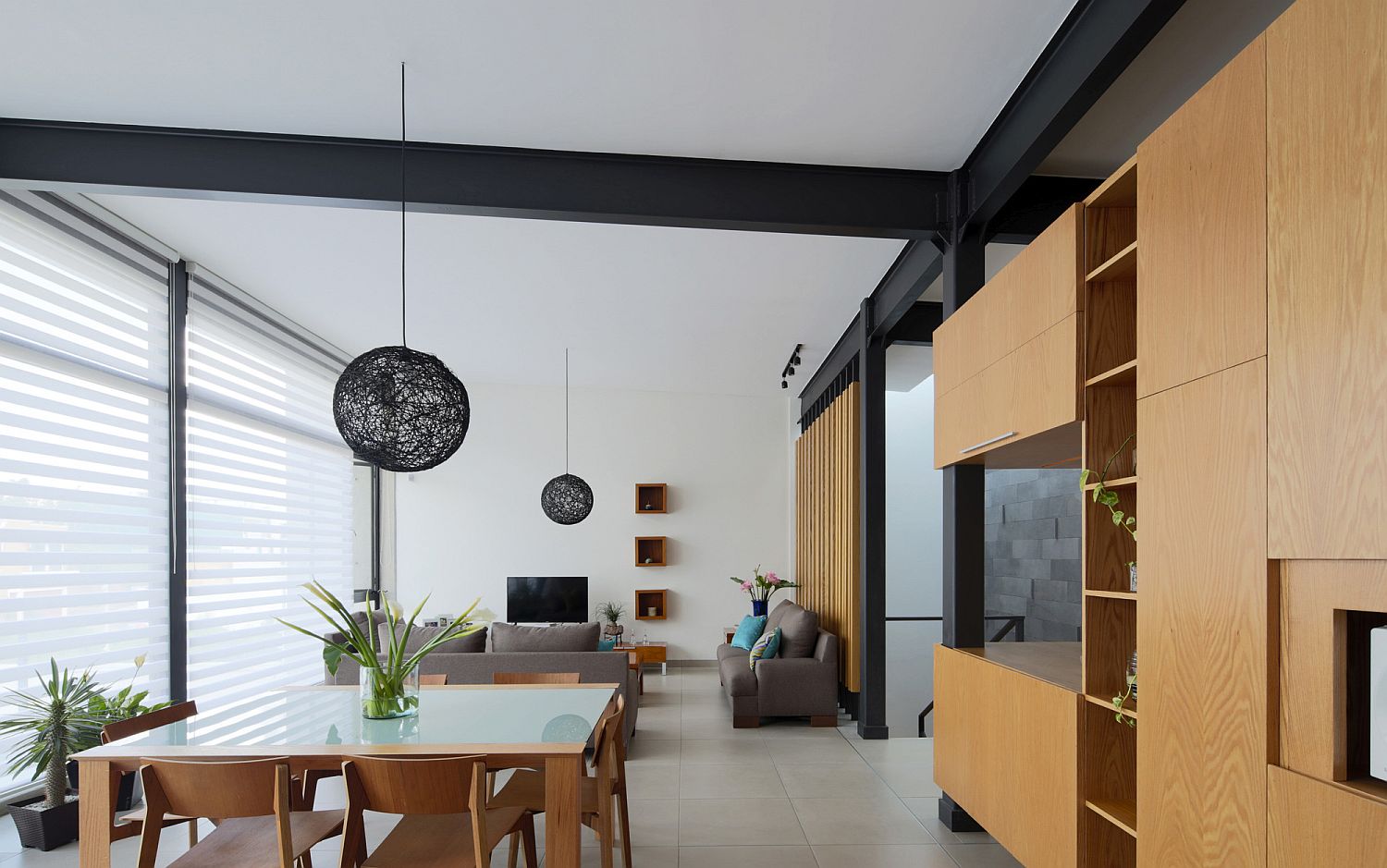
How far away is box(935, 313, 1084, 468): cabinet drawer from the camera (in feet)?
9.21

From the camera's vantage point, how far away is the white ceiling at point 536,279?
5004 millimetres

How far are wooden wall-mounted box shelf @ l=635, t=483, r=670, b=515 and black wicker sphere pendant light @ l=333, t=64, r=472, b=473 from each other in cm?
672

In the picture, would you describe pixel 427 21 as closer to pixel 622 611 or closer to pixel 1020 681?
pixel 1020 681

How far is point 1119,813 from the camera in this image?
8.32 ft

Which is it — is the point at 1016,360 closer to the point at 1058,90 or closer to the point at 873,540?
the point at 1058,90

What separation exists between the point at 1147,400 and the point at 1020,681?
1261 millimetres

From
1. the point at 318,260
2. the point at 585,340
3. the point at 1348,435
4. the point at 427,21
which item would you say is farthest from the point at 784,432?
the point at 1348,435

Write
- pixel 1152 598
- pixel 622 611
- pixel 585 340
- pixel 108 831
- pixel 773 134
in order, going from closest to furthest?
pixel 1152 598
pixel 108 831
pixel 773 134
pixel 585 340
pixel 622 611

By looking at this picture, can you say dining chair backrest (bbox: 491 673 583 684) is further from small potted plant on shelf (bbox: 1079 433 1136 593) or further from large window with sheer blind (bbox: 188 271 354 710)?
small potted plant on shelf (bbox: 1079 433 1136 593)

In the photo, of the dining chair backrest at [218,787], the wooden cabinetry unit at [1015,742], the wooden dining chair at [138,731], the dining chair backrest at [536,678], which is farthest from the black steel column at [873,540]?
the dining chair backrest at [218,787]

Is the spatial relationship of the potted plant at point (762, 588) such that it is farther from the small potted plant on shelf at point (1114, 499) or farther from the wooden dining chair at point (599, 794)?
the small potted plant on shelf at point (1114, 499)

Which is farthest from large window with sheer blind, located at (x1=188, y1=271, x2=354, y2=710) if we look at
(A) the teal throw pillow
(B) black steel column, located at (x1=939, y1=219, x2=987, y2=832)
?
(B) black steel column, located at (x1=939, y1=219, x2=987, y2=832)

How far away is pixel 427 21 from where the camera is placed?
293cm

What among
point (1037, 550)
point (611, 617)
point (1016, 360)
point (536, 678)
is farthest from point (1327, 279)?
point (611, 617)
